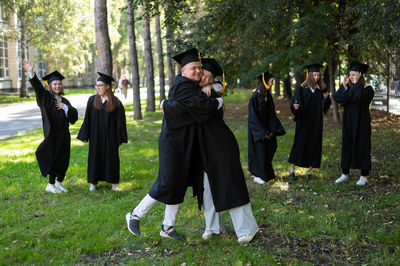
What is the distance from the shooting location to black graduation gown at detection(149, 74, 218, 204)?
4973mm

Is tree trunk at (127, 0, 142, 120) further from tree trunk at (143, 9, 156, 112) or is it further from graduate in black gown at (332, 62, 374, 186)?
graduate in black gown at (332, 62, 374, 186)

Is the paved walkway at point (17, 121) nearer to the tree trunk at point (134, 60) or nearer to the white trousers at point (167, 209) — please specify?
the tree trunk at point (134, 60)

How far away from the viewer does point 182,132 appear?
512cm

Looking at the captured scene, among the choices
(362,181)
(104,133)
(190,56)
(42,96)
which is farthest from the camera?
(362,181)

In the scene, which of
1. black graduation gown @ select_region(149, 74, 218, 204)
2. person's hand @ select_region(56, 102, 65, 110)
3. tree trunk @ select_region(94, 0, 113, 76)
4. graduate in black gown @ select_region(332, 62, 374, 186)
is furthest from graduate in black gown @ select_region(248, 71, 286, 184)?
tree trunk @ select_region(94, 0, 113, 76)

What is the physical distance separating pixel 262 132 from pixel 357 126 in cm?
165

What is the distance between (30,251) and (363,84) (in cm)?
589

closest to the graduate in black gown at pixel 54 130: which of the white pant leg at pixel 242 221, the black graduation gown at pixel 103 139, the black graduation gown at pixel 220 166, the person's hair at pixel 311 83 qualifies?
the black graduation gown at pixel 103 139

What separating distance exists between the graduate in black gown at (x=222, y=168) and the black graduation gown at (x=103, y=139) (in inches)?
118

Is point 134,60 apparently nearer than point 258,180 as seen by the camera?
No

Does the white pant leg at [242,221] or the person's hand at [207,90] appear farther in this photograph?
the white pant leg at [242,221]

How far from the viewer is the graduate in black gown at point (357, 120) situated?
784 centimetres

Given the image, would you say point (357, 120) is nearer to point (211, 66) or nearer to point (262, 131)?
point (262, 131)

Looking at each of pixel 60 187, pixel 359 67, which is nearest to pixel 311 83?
pixel 359 67
